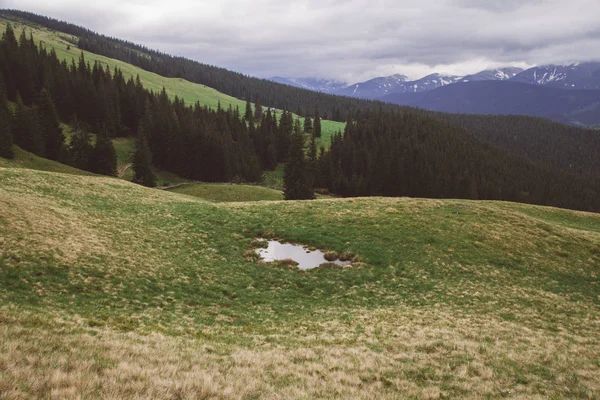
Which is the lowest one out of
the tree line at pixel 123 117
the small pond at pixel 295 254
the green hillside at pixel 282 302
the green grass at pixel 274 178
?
the green grass at pixel 274 178

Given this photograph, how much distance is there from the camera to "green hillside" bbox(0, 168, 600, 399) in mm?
9328

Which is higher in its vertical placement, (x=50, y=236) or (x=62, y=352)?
(x=62, y=352)

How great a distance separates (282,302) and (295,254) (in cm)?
790

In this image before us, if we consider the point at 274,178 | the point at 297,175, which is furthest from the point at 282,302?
the point at 274,178

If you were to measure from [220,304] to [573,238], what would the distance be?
3615 centimetres

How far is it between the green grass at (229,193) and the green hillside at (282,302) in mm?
27208

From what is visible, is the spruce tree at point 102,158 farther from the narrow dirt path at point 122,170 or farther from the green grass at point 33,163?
the green grass at point 33,163

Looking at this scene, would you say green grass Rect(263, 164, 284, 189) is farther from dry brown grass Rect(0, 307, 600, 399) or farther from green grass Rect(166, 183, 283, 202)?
dry brown grass Rect(0, 307, 600, 399)

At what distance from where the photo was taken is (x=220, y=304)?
61.7 ft

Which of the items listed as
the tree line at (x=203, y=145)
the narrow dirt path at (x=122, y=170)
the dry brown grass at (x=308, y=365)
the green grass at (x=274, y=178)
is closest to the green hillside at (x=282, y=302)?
the dry brown grass at (x=308, y=365)

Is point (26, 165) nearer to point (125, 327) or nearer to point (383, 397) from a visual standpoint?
point (125, 327)

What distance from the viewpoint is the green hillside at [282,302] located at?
367 inches

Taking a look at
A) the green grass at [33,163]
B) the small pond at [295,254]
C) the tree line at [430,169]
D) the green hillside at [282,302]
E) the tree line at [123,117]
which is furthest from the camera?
the tree line at [430,169]

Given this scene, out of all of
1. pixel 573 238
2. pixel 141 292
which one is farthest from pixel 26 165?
pixel 573 238
